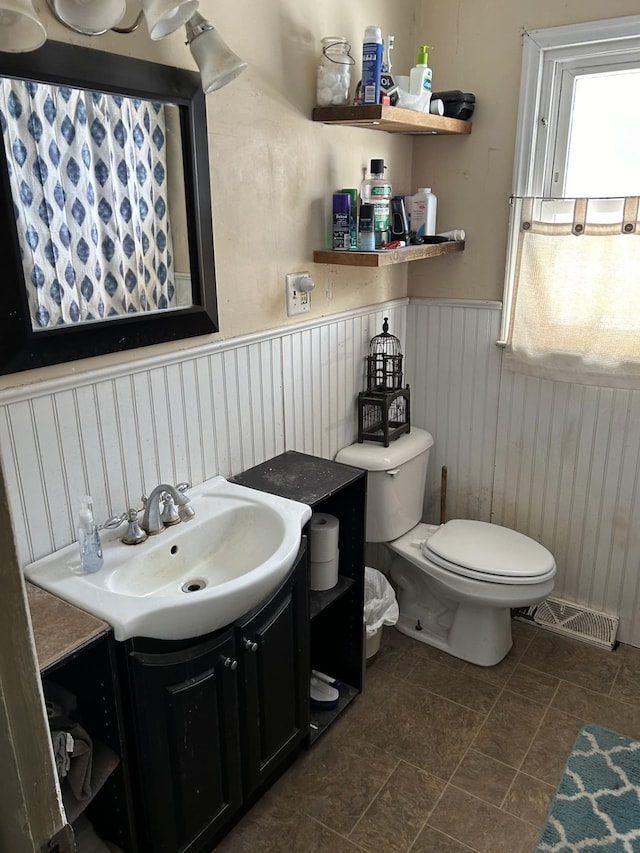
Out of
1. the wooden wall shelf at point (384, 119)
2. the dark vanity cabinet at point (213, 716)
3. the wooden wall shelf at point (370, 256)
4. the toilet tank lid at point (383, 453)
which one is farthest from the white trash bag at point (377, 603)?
the wooden wall shelf at point (384, 119)

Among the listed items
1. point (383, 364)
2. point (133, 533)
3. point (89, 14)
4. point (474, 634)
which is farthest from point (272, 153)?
point (474, 634)

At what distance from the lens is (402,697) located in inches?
89.4

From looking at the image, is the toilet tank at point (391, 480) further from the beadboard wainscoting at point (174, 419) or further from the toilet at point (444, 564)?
the beadboard wainscoting at point (174, 419)

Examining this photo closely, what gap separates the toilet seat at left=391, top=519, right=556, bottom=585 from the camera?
225 centimetres

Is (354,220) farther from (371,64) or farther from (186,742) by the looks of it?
(186,742)

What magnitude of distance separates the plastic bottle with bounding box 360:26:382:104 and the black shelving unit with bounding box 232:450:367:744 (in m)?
1.09

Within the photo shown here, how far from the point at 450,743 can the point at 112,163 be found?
74.2 inches

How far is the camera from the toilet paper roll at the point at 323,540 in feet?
6.65

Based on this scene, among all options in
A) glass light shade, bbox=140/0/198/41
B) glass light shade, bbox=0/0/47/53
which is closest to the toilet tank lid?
glass light shade, bbox=140/0/198/41

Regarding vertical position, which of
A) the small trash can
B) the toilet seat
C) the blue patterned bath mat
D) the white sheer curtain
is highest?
the white sheer curtain

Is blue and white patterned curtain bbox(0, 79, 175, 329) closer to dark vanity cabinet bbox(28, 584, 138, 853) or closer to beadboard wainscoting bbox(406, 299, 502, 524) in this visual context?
dark vanity cabinet bbox(28, 584, 138, 853)

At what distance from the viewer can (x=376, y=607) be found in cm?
233

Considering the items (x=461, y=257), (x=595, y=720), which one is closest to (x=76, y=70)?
(x=461, y=257)

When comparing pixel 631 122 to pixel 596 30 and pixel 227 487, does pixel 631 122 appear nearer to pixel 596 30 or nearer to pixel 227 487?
pixel 596 30
